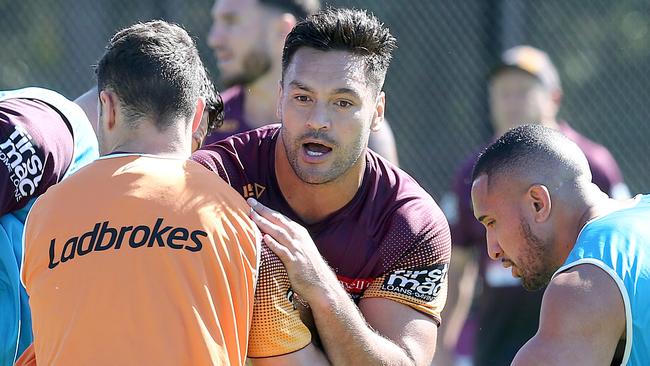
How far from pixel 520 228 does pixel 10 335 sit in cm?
161

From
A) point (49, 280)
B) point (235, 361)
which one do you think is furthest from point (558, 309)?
point (49, 280)

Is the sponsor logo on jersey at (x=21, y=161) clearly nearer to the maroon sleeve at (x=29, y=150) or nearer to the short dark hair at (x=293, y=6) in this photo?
the maroon sleeve at (x=29, y=150)

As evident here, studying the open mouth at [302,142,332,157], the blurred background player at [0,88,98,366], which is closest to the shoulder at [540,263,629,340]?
the open mouth at [302,142,332,157]

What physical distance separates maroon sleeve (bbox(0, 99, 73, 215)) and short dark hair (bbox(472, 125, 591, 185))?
1319 millimetres

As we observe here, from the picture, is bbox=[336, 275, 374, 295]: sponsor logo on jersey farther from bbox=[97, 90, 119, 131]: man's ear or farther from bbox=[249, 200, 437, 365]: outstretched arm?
bbox=[97, 90, 119, 131]: man's ear

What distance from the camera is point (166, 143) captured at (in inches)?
119

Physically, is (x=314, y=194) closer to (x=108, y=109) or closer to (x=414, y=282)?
(x=414, y=282)

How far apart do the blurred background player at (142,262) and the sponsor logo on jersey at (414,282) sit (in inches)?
27.3

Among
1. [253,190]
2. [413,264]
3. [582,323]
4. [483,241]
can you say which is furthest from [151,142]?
[483,241]

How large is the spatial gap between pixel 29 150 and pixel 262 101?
8.34 ft

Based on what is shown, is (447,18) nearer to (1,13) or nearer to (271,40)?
(271,40)

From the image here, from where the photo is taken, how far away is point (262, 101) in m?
5.87

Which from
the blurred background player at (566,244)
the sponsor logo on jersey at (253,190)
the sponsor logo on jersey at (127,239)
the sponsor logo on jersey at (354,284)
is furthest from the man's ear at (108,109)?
the blurred background player at (566,244)

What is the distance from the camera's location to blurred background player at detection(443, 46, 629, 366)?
5961 millimetres
